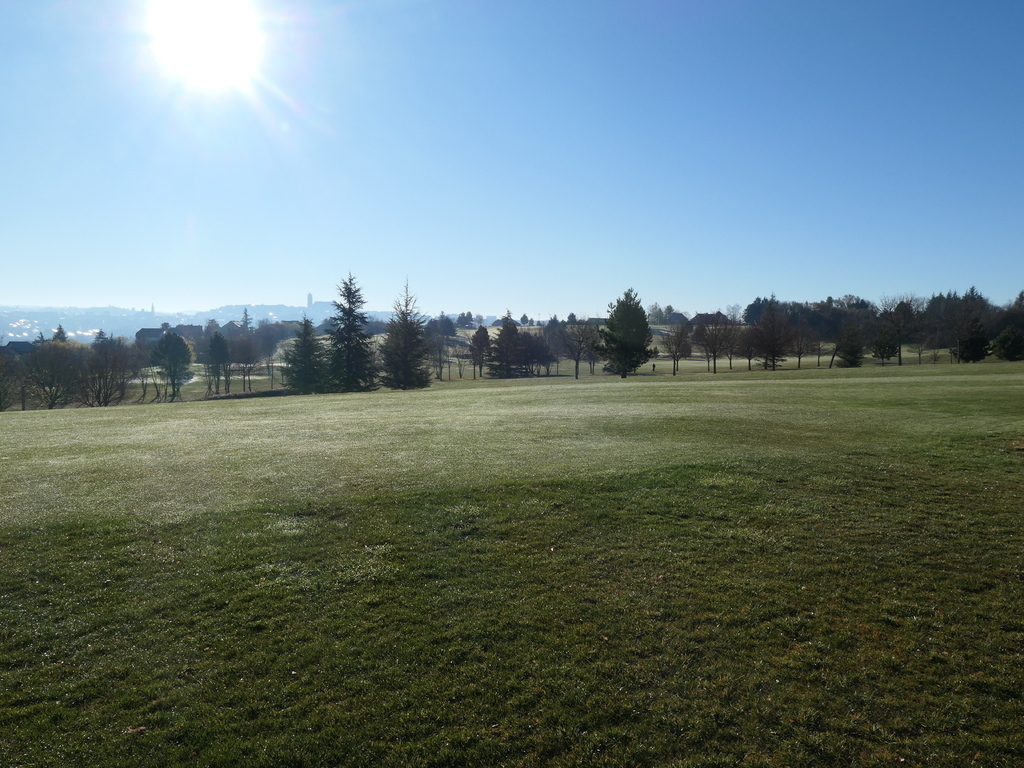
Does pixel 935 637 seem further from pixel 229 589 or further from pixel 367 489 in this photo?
pixel 367 489

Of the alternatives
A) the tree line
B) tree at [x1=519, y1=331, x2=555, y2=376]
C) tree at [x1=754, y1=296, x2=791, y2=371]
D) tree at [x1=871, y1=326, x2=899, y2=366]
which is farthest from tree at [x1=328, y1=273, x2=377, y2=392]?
A: tree at [x1=871, y1=326, x2=899, y2=366]

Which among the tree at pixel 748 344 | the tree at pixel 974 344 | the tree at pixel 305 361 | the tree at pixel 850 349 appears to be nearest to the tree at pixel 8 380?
the tree at pixel 305 361

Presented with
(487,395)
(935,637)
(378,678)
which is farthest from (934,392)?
(378,678)

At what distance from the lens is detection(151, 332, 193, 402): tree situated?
85206mm

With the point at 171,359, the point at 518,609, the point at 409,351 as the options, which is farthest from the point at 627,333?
the point at 171,359

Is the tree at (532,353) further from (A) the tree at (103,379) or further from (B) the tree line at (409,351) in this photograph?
(A) the tree at (103,379)

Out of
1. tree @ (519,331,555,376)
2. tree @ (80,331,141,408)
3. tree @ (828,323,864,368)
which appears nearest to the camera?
tree @ (80,331,141,408)

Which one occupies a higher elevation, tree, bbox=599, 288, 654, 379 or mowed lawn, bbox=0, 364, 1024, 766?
tree, bbox=599, 288, 654, 379

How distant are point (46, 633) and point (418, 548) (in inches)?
189

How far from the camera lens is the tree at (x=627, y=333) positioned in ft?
202

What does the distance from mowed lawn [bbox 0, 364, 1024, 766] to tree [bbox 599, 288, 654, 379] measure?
1872 inches

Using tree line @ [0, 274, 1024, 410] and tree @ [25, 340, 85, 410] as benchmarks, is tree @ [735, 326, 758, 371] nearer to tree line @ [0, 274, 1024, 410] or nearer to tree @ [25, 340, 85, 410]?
tree line @ [0, 274, 1024, 410]

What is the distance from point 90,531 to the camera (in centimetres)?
943

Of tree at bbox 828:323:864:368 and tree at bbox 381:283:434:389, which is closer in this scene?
tree at bbox 381:283:434:389
